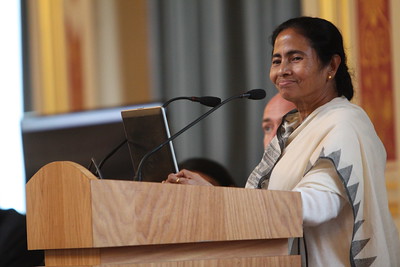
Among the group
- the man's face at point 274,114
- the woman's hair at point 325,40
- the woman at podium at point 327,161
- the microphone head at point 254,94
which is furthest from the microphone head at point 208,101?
the man's face at point 274,114

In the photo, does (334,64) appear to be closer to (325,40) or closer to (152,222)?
(325,40)

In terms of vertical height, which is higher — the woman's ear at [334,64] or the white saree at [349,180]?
the woman's ear at [334,64]

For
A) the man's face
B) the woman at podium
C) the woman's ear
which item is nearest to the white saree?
the woman at podium

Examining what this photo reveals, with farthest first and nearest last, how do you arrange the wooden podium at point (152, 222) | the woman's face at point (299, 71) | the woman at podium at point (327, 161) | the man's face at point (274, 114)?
the man's face at point (274, 114)
the woman's face at point (299, 71)
the woman at podium at point (327, 161)
the wooden podium at point (152, 222)

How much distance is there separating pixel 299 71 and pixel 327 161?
398 millimetres

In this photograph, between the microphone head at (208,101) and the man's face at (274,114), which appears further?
the man's face at (274,114)

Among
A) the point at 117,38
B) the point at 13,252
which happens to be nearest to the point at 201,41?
the point at 117,38

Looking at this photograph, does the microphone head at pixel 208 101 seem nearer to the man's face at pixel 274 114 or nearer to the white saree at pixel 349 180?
the white saree at pixel 349 180

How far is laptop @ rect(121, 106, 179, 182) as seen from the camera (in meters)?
2.45

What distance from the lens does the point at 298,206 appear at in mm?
2109

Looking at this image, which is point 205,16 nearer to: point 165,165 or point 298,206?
point 165,165

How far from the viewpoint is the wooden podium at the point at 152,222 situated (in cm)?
177

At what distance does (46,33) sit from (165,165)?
406 cm

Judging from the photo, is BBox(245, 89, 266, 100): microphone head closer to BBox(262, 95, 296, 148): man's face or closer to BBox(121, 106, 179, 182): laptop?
BBox(121, 106, 179, 182): laptop
